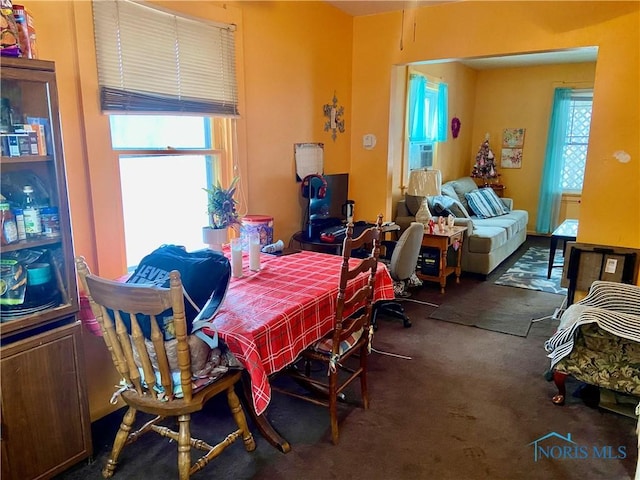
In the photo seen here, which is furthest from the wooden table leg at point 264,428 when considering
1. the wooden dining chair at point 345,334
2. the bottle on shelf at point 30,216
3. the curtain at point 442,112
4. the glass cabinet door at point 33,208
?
the curtain at point 442,112

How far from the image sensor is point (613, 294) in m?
2.73

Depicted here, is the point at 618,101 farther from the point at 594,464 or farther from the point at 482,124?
the point at 482,124

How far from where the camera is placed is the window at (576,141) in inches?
271

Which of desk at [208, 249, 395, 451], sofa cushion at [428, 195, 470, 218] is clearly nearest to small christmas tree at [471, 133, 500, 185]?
sofa cushion at [428, 195, 470, 218]

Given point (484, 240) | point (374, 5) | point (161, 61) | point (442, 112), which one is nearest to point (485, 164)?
point (442, 112)

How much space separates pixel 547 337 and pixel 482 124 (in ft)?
16.5

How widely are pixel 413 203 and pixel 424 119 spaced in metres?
1.18

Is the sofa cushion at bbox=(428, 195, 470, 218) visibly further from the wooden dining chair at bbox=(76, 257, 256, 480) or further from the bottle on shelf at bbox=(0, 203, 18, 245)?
the bottle on shelf at bbox=(0, 203, 18, 245)

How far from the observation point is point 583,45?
3385 mm

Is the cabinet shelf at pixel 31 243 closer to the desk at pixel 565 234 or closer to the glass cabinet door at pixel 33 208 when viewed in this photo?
the glass cabinet door at pixel 33 208

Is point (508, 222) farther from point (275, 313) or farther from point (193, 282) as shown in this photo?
point (193, 282)

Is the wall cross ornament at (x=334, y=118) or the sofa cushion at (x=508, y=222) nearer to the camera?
the wall cross ornament at (x=334, y=118)

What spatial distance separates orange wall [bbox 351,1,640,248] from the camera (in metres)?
3.26
